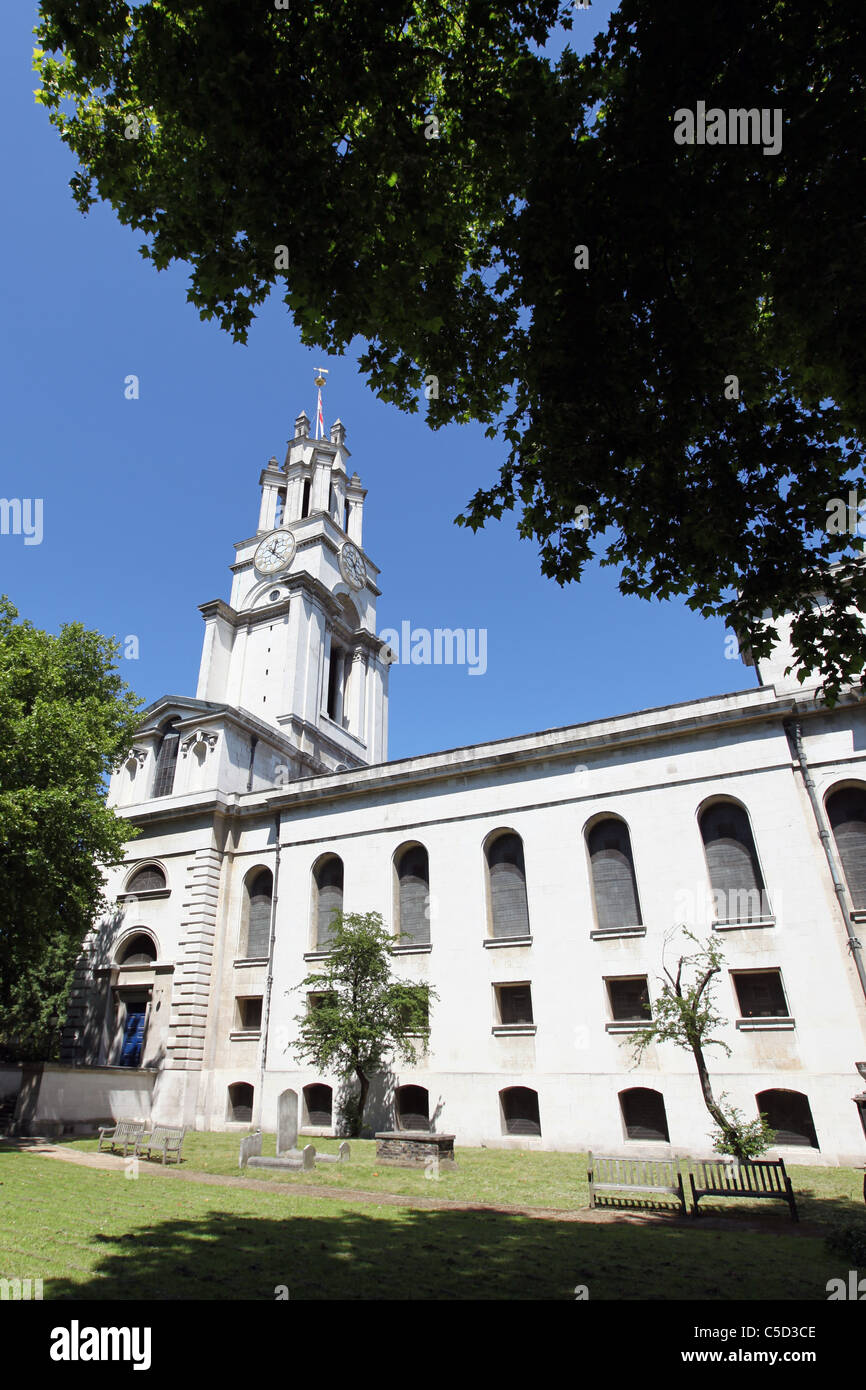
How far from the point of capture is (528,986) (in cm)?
2188

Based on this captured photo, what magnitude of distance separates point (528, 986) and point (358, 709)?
2429 centimetres

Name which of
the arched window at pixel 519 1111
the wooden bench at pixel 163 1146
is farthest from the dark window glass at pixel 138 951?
the arched window at pixel 519 1111

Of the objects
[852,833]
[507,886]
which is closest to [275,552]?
[507,886]

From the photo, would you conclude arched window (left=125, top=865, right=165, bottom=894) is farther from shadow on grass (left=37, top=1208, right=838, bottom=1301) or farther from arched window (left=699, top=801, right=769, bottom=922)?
arched window (left=699, top=801, right=769, bottom=922)

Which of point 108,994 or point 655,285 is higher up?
point 655,285

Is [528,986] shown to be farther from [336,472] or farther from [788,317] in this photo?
[336,472]

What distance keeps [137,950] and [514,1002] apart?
15.1m

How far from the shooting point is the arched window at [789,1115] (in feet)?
57.8

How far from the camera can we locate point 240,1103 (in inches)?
981

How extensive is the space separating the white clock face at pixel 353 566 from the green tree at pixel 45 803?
21609mm

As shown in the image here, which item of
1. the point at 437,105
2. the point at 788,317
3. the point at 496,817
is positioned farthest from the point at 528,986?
the point at 437,105

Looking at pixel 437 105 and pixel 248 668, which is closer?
pixel 437 105

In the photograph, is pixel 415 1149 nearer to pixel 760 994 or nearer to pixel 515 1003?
pixel 515 1003

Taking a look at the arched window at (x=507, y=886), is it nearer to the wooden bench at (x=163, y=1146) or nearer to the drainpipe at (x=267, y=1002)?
the drainpipe at (x=267, y=1002)
